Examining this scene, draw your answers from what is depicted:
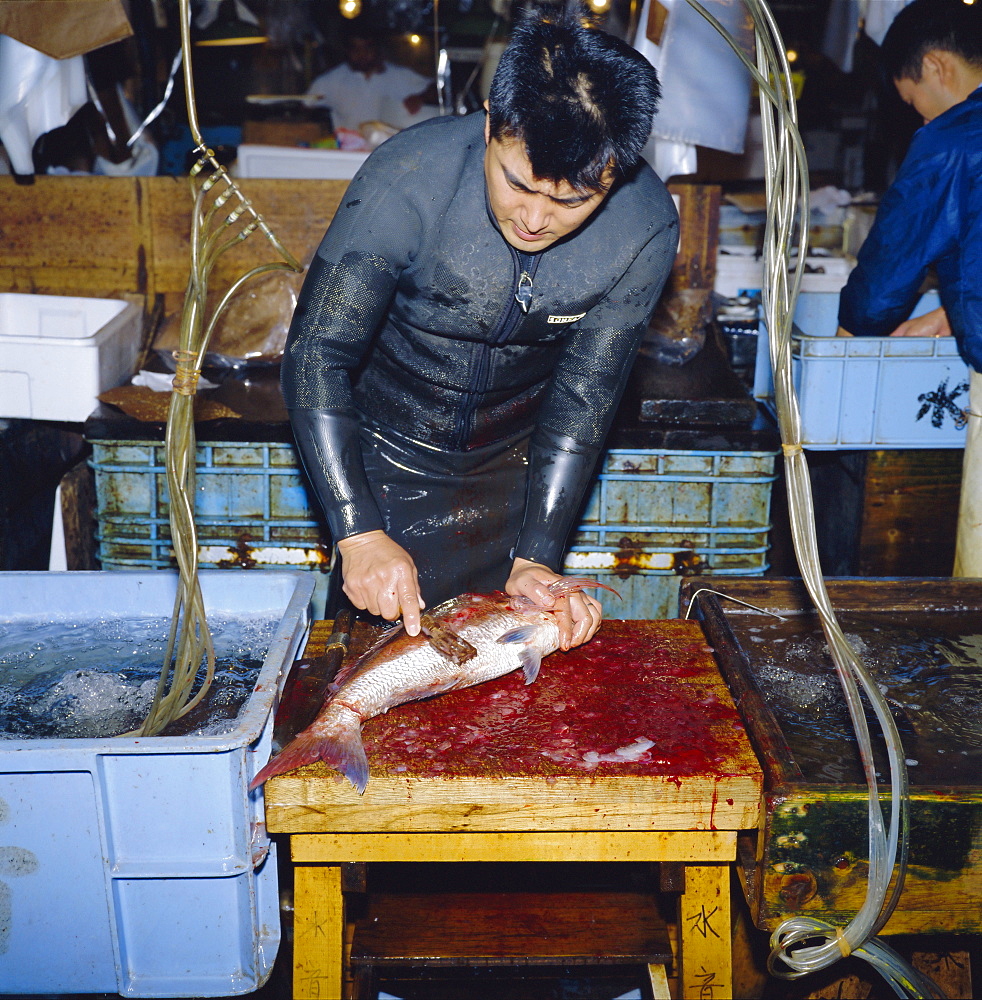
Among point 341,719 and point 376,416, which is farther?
point 376,416

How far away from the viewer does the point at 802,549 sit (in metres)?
1.86

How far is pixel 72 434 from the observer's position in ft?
13.2

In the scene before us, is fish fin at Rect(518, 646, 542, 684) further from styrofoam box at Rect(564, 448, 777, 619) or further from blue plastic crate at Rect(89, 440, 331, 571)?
blue plastic crate at Rect(89, 440, 331, 571)

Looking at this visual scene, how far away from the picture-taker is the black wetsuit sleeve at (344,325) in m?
2.35

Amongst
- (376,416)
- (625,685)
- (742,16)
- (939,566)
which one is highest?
(742,16)

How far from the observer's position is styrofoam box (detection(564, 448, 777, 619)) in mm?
3602

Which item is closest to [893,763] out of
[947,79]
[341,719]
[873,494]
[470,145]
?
[341,719]

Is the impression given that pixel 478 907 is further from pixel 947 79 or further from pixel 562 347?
pixel 947 79

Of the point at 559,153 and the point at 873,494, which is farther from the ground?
the point at 559,153

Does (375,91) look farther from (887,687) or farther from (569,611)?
(887,687)

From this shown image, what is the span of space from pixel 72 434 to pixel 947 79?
3.81 meters

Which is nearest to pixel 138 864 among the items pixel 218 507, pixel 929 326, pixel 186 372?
pixel 186 372

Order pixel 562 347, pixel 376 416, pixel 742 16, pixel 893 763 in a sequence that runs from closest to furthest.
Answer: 1. pixel 893 763
2. pixel 562 347
3. pixel 376 416
4. pixel 742 16

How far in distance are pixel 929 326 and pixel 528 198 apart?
2535 mm
